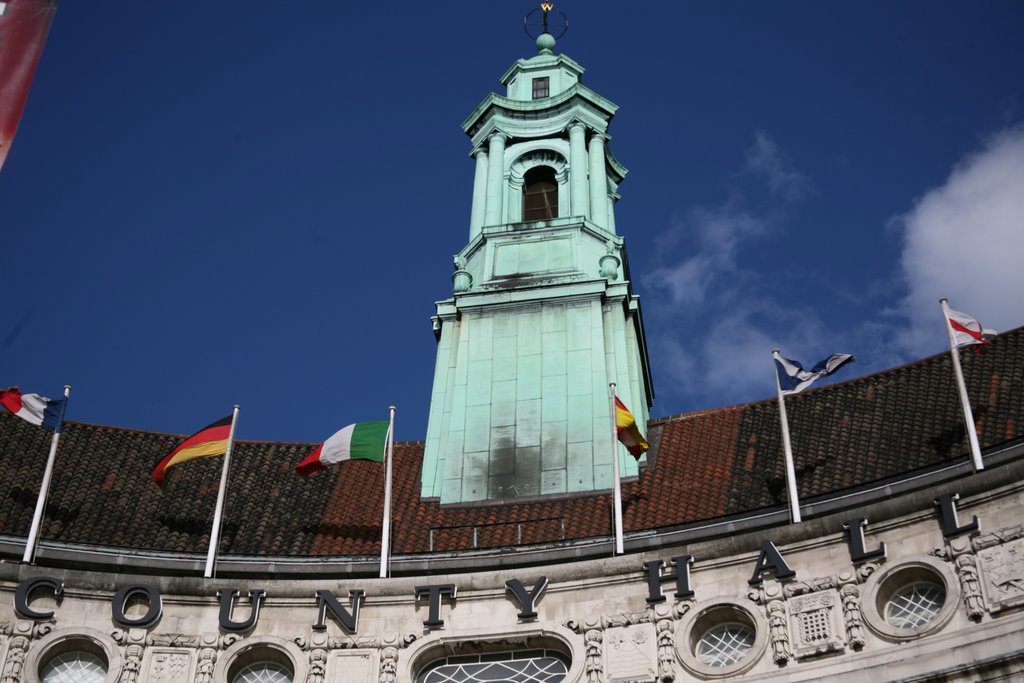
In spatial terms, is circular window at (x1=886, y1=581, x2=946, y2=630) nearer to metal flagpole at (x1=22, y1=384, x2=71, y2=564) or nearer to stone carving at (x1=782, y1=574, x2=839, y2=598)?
stone carving at (x1=782, y1=574, x2=839, y2=598)

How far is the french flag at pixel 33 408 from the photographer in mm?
36312

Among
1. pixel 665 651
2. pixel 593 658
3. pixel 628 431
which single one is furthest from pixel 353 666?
pixel 628 431

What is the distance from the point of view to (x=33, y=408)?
36500 millimetres

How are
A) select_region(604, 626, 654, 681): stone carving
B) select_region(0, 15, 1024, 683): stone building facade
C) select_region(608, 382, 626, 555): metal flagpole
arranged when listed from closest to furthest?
select_region(0, 15, 1024, 683): stone building facade, select_region(604, 626, 654, 681): stone carving, select_region(608, 382, 626, 555): metal flagpole

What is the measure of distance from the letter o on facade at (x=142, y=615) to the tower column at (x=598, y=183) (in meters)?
18.3

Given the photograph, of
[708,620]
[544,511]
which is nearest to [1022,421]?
[708,620]

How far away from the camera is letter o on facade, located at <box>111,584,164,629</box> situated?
3325 cm

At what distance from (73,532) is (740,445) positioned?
16.0 meters

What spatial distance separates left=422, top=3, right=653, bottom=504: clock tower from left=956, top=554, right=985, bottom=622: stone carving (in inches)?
408

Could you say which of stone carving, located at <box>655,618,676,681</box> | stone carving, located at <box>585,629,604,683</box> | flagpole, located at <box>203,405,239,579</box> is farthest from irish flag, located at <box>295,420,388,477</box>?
stone carving, located at <box>655,618,676,681</box>

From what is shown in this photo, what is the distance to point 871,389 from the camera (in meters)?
39.9

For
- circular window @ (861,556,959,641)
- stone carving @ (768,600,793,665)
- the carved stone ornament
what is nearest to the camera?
circular window @ (861,556,959,641)

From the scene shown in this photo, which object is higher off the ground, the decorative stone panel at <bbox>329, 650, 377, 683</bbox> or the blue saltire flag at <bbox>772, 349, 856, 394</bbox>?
the blue saltire flag at <bbox>772, 349, 856, 394</bbox>

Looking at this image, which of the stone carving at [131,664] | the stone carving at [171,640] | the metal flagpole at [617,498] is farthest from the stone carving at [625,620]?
the stone carving at [131,664]
